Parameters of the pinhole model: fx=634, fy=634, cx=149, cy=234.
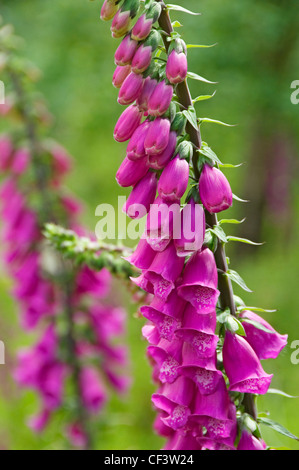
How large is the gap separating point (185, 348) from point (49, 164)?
149cm

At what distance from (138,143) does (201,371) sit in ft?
1.54

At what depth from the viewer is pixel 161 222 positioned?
1220mm

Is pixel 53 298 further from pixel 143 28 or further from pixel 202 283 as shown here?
pixel 143 28

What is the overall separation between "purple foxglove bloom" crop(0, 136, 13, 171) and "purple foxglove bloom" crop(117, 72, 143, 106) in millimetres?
1499

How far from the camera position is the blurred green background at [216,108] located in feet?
11.5

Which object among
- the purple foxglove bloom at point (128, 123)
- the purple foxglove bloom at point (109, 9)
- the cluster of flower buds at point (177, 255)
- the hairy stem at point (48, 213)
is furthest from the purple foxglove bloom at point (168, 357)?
the hairy stem at point (48, 213)

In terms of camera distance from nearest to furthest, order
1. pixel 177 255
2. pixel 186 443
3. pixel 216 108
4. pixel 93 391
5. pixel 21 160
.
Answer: pixel 177 255 < pixel 186 443 < pixel 21 160 < pixel 93 391 < pixel 216 108

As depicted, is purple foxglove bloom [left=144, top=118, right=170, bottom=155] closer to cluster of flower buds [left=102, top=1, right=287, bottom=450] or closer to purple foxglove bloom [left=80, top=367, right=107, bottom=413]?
cluster of flower buds [left=102, top=1, right=287, bottom=450]

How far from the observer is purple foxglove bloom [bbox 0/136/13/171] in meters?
2.64

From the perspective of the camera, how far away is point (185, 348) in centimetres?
129

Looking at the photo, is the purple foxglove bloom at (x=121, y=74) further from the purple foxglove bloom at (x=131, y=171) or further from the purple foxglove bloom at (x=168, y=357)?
the purple foxglove bloom at (x=168, y=357)

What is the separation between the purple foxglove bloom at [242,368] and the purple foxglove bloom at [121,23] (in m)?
0.64

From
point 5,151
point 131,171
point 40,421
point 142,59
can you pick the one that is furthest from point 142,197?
point 40,421
